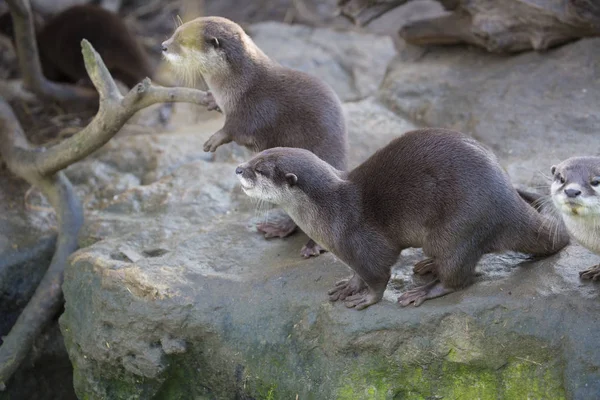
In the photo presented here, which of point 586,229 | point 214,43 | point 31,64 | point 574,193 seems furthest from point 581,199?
point 31,64

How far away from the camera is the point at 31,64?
5.28m

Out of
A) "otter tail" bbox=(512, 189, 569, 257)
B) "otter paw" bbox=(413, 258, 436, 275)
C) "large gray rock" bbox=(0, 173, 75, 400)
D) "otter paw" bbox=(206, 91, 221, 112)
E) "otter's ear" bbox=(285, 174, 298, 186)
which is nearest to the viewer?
"otter tail" bbox=(512, 189, 569, 257)

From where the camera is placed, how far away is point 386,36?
7328 millimetres

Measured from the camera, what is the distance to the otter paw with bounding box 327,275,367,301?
9.57 feet

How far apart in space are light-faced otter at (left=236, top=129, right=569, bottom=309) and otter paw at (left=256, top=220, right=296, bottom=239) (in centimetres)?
57

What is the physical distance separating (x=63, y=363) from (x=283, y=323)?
→ 5.81ft

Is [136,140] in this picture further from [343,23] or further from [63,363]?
[343,23]

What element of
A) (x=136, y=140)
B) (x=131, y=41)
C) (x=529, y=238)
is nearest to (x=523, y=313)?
(x=529, y=238)

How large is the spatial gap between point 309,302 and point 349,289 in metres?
0.17

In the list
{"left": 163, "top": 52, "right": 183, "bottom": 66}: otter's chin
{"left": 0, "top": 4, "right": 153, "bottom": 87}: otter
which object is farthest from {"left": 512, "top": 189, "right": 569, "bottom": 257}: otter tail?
{"left": 0, "top": 4, "right": 153, "bottom": 87}: otter

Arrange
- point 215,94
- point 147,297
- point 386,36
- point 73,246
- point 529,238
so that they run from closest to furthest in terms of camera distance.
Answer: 1. point 529,238
2. point 147,297
3. point 215,94
4. point 73,246
5. point 386,36

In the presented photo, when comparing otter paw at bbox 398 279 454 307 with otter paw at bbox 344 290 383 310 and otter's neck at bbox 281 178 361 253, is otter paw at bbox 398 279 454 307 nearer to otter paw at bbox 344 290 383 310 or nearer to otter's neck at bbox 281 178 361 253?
otter paw at bbox 344 290 383 310

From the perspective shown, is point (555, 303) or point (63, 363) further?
point (63, 363)

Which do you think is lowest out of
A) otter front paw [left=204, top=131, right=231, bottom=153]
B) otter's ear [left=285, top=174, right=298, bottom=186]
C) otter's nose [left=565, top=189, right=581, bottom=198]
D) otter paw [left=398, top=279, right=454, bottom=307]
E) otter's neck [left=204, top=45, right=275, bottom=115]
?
otter paw [left=398, top=279, right=454, bottom=307]
